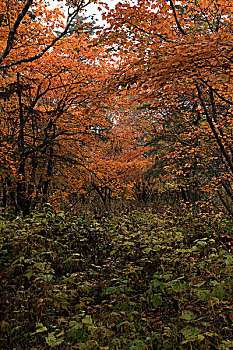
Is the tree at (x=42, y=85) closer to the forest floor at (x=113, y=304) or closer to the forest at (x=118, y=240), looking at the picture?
the forest at (x=118, y=240)

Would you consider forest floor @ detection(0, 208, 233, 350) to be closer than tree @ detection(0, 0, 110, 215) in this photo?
Yes

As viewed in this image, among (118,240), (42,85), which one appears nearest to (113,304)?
(118,240)

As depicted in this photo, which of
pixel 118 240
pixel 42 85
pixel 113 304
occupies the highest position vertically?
pixel 42 85

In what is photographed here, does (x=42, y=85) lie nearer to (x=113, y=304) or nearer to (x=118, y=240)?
(x=118, y=240)

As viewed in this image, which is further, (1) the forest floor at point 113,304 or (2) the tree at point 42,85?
(2) the tree at point 42,85

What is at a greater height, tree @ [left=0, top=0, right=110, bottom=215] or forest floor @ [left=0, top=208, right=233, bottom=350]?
tree @ [left=0, top=0, right=110, bottom=215]

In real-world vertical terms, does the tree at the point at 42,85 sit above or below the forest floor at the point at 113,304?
above

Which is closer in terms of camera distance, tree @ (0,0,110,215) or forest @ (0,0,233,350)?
forest @ (0,0,233,350)

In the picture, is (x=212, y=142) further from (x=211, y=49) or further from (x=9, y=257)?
(x=9, y=257)

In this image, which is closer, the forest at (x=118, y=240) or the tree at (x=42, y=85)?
the forest at (x=118, y=240)

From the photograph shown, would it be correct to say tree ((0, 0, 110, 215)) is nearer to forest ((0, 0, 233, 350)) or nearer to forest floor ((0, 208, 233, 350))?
forest ((0, 0, 233, 350))

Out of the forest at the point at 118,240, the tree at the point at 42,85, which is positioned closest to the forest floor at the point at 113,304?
the forest at the point at 118,240

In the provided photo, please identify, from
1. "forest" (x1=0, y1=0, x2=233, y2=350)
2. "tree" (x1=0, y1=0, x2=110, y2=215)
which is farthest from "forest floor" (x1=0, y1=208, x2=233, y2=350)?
"tree" (x1=0, y1=0, x2=110, y2=215)

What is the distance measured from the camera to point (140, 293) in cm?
428
